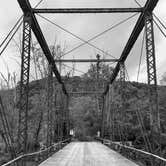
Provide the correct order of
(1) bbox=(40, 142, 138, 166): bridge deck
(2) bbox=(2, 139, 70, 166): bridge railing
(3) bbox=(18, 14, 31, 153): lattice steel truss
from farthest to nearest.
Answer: (1) bbox=(40, 142, 138, 166): bridge deck < (3) bbox=(18, 14, 31, 153): lattice steel truss < (2) bbox=(2, 139, 70, 166): bridge railing

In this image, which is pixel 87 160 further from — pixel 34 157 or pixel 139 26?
pixel 139 26

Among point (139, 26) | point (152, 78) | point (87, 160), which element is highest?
point (139, 26)

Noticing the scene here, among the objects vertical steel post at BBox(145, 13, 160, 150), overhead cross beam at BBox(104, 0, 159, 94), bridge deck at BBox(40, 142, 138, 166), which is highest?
overhead cross beam at BBox(104, 0, 159, 94)

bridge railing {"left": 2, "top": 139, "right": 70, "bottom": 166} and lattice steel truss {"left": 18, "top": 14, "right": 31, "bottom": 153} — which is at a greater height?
lattice steel truss {"left": 18, "top": 14, "right": 31, "bottom": 153}

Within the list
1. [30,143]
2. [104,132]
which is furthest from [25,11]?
[104,132]

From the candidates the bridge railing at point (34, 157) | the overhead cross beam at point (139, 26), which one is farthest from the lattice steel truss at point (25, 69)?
the overhead cross beam at point (139, 26)

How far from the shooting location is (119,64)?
1819cm

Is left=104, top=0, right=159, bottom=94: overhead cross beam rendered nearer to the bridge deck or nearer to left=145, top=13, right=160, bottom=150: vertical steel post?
left=145, top=13, right=160, bottom=150: vertical steel post

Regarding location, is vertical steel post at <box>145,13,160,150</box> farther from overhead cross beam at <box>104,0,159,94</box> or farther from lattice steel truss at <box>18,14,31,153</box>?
lattice steel truss at <box>18,14,31,153</box>

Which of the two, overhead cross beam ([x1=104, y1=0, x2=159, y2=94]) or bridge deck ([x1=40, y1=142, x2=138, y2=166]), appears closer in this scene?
overhead cross beam ([x1=104, y1=0, x2=159, y2=94])

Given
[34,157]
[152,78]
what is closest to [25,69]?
[152,78]

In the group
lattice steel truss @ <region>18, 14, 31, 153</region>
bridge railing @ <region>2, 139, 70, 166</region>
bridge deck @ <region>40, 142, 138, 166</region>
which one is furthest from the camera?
bridge deck @ <region>40, 142, 138, 166</region>

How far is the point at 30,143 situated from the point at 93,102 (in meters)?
23.0

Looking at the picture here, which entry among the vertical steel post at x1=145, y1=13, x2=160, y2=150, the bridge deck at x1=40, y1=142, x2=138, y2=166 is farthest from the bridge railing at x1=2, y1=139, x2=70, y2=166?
the vertical steel post at x1=145, y1=13, x2=160, y2=150
